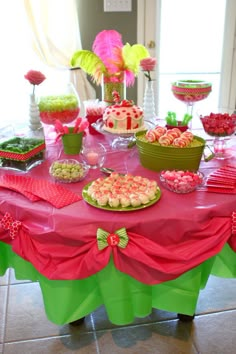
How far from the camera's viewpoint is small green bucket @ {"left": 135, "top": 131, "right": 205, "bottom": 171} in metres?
1.26

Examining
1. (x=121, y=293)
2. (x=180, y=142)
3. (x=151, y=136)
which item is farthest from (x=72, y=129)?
(x=121, y=293)

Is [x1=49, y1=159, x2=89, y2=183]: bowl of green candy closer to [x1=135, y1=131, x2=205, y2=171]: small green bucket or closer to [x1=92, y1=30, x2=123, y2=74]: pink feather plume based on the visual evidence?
[x1=135, y1=131, x2=205, y2=171]: small green bucket

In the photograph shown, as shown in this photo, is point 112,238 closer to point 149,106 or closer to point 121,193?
point 121,193

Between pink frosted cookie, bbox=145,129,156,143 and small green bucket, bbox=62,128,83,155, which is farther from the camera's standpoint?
small green bucket, bbox=62,128,83,155

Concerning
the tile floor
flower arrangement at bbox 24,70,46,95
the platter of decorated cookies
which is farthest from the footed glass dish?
the tile floor

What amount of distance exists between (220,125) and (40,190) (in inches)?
30.4

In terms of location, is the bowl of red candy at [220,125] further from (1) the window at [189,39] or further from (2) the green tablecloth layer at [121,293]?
(1) the window at [189,39]

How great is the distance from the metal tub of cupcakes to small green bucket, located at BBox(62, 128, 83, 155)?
0.27 metres

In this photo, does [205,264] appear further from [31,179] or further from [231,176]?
[31,179]

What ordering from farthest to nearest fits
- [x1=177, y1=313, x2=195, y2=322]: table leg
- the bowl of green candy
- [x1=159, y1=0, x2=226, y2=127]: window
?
[x1=159, y1=0, x2=226, y2=127]: window < [x1=177, y1=313, x2=195, y2=322]: table leg < the bowl of green candy

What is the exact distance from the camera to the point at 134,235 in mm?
1041

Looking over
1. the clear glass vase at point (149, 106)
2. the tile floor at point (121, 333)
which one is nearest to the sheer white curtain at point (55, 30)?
the clear glass vase at point (149, 106)

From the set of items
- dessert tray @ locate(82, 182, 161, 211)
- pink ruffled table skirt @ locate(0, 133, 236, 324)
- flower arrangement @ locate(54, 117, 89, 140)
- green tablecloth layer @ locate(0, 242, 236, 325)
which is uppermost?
flower arrangement @ locate(54, 117, 89, 140)

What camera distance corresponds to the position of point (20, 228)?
115cm
